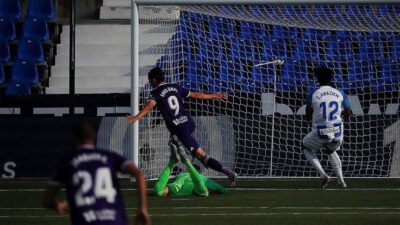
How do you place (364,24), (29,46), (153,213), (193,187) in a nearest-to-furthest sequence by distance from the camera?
(153,213), (193,187), (364,24), (29,46)

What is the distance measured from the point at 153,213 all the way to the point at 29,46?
1845 cm

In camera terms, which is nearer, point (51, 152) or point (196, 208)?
point (196, 208)

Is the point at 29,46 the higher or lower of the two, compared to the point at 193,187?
higher

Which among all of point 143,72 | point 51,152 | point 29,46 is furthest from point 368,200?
point 29,46

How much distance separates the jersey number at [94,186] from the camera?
26.4 ft

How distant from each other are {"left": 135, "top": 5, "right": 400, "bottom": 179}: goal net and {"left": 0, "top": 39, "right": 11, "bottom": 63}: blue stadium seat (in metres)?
9.07

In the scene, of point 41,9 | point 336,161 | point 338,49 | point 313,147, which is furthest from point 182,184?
point 41,9

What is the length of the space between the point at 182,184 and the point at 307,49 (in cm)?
737

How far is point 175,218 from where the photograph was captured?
1370cm

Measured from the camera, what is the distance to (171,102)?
57.7ft

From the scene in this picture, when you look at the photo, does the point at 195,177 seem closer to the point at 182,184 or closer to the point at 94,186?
the point at 182,184

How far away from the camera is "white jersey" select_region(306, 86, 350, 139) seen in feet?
61.2

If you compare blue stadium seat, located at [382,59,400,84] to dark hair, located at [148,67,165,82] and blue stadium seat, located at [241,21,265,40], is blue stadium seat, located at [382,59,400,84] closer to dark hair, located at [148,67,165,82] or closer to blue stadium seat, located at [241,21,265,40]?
blue stadium seat, located at [241,21,265,40]

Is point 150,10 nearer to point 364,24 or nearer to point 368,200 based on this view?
Result: point 364,24
